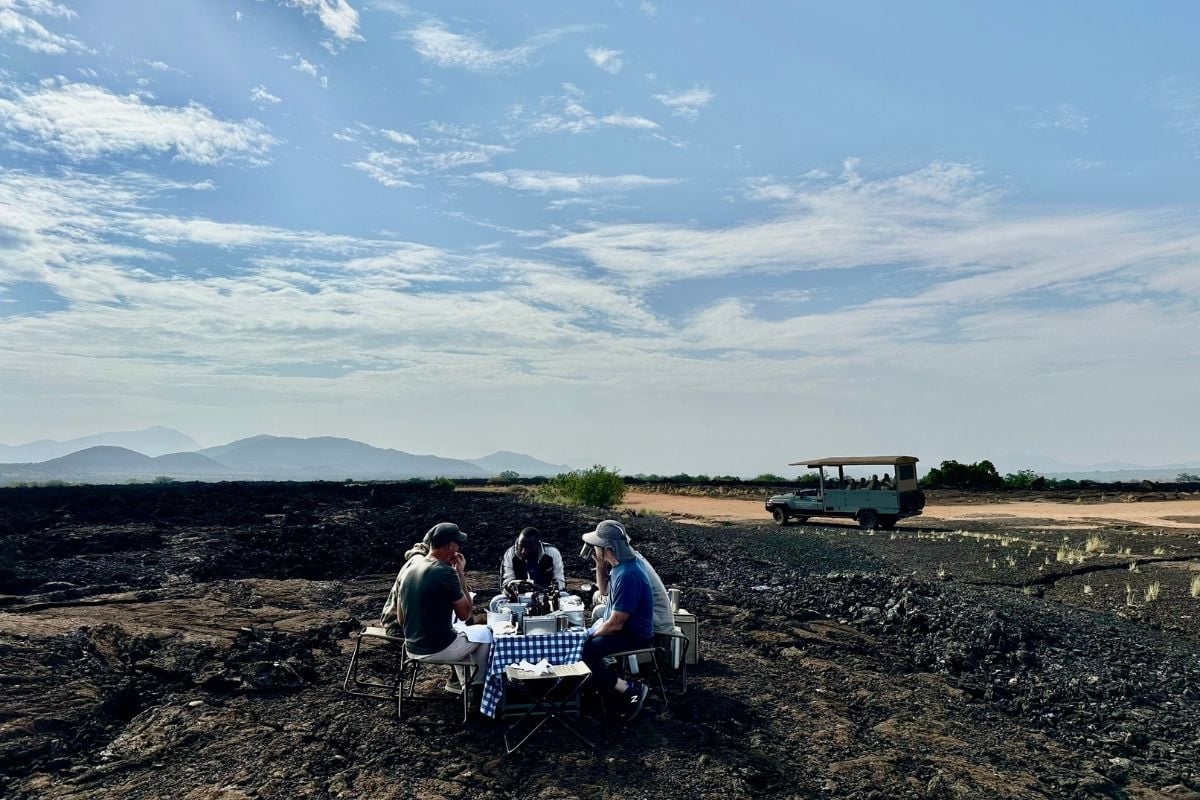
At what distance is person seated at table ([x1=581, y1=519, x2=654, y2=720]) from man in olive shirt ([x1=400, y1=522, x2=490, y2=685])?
999 mm

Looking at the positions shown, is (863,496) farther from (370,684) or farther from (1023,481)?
(1023,481)

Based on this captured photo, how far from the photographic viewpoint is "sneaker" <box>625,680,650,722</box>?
7.31 metres

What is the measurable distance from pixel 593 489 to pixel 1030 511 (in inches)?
729

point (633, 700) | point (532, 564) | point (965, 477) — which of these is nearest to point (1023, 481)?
point (965, 477)

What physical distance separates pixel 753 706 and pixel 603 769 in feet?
7.05

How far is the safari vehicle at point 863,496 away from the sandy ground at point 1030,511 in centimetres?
337

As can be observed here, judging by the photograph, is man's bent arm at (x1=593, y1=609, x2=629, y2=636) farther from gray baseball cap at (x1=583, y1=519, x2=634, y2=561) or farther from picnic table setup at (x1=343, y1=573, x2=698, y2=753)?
gray baseball cap at (x1=583, y1=519, x2=634, y2=561)

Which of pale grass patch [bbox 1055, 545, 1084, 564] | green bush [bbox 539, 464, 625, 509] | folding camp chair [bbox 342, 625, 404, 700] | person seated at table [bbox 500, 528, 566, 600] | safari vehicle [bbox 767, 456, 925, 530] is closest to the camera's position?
folding camp chair [bbox 342, 625, 404, 700]

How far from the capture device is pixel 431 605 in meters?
7.04

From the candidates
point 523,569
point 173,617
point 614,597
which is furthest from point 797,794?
point 173,617

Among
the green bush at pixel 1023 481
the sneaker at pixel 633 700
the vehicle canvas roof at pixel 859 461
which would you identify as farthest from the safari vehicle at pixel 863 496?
the green bush at pixel 1023 481

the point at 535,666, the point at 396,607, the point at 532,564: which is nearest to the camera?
the point at 535,666

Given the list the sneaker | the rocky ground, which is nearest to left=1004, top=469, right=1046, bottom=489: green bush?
the rocky ground

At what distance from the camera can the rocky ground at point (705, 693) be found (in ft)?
21.1
